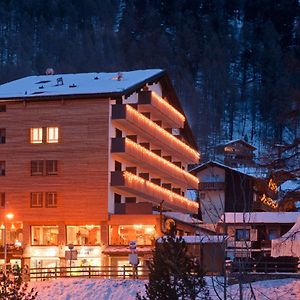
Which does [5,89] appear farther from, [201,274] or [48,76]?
[201,274]

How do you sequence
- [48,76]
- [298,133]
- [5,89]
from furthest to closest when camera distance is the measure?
[48,76]
[5,89]
[298,133]

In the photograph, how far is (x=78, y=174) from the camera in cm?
6144

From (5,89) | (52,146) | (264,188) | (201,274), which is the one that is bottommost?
(201,274)

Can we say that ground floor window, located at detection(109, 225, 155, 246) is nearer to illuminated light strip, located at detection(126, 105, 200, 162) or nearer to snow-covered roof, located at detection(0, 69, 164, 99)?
illuminated light strip, located at detection(126, 105, 200, 162)

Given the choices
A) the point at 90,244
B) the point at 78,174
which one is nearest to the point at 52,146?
the point at 78,174

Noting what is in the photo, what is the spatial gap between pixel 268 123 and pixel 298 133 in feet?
543

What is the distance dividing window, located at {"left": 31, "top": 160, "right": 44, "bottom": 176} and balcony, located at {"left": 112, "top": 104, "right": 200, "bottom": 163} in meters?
5.71

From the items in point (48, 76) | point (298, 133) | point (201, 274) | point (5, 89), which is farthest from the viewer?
point (48, 76)

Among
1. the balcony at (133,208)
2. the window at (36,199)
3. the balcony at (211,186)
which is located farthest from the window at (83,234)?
the balcony at (211,186)

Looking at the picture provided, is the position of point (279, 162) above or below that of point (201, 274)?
above

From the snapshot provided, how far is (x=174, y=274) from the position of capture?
73.4ft

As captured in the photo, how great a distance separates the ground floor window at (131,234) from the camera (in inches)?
2420

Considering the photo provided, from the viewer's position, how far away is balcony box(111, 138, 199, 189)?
61875 millimetres

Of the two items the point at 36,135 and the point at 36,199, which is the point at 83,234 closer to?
the point at 36,199
